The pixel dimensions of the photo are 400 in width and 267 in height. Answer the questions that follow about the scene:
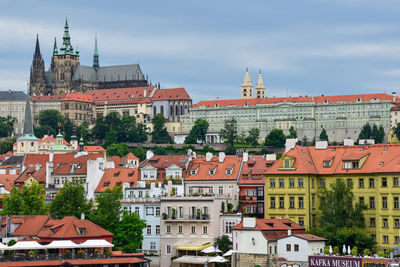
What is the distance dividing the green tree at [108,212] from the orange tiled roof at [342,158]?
1508 cm

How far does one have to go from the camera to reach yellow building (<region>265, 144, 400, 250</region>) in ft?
245

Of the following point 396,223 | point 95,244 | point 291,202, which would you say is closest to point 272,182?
point 291,202

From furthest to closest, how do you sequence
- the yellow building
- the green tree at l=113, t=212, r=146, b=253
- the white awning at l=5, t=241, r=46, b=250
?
the green tree at l=113, t=212, r=146, b=253 < the yellow building < the white awning at l=5, t=241, r=46, b=250

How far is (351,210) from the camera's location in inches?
2997

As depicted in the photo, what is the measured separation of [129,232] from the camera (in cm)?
8362

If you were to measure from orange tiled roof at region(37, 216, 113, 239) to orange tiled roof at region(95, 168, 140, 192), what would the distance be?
21.5 metres

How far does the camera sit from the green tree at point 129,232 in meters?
83.0

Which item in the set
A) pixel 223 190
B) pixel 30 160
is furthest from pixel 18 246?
pixel 30 160

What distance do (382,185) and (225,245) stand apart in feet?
47.8

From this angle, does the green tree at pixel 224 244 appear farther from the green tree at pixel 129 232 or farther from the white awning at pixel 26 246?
the white awning at pixel 26 246

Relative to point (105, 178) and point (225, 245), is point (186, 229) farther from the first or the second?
point (105, 178)

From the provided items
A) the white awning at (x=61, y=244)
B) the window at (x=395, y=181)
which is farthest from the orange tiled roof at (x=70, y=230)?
the window at (x=395, y=181)

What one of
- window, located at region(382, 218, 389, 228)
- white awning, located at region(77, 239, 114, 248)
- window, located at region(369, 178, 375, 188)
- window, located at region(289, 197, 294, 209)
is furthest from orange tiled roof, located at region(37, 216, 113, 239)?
window, located at region(382, 218, 389, 228)

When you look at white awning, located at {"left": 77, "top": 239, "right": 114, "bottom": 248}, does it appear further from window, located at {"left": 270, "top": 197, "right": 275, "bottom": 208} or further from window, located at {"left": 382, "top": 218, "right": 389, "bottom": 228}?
window, located at {"left": 382, "top": 218, "right": 389, "bottom": 228}
